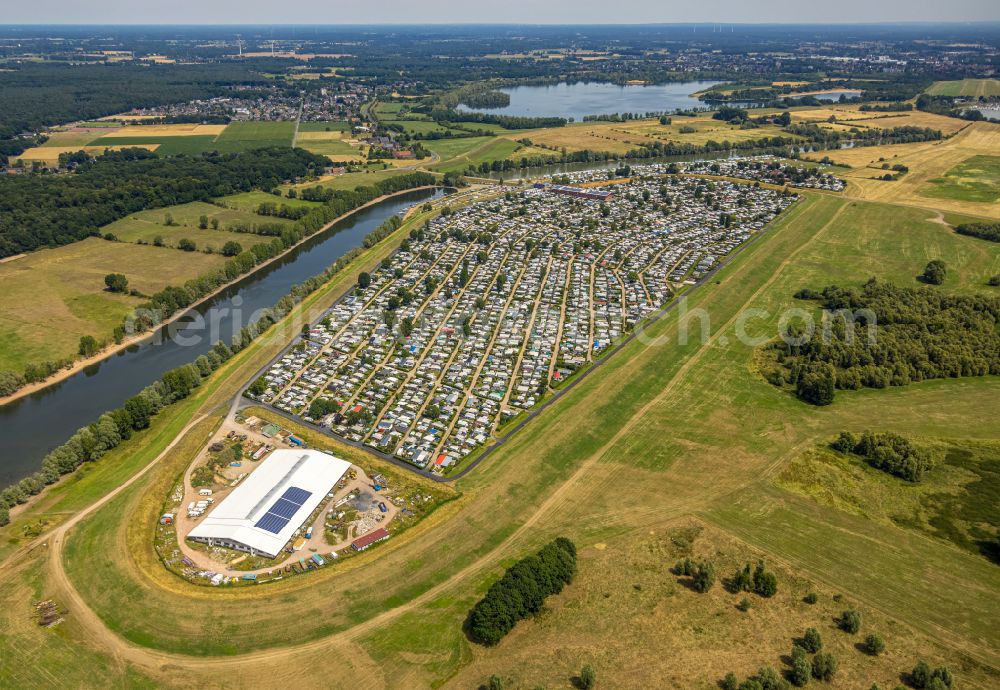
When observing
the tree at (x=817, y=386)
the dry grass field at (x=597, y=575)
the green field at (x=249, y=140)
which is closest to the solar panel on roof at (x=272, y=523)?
the dry grass field at (x=597, y=575)

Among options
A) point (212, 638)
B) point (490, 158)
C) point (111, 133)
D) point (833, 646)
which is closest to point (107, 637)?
point (212, 638)

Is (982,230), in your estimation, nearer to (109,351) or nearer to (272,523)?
(272,523)

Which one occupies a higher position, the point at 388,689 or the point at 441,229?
the point at 441,229

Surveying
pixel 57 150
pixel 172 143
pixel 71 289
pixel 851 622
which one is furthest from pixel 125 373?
pixel 57 150

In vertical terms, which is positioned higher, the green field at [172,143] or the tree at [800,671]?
the green field at [172,143]

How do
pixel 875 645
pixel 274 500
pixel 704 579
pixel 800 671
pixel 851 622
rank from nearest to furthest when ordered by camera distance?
pixel 800 671
pixel 875 645
pixel 851 622
pixel 704 579
pixel 274 500

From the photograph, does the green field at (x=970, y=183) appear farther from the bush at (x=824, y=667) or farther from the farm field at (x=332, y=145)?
the farm field at (x=332, y=145)

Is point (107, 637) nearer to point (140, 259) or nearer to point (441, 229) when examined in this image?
point (140, 259)
